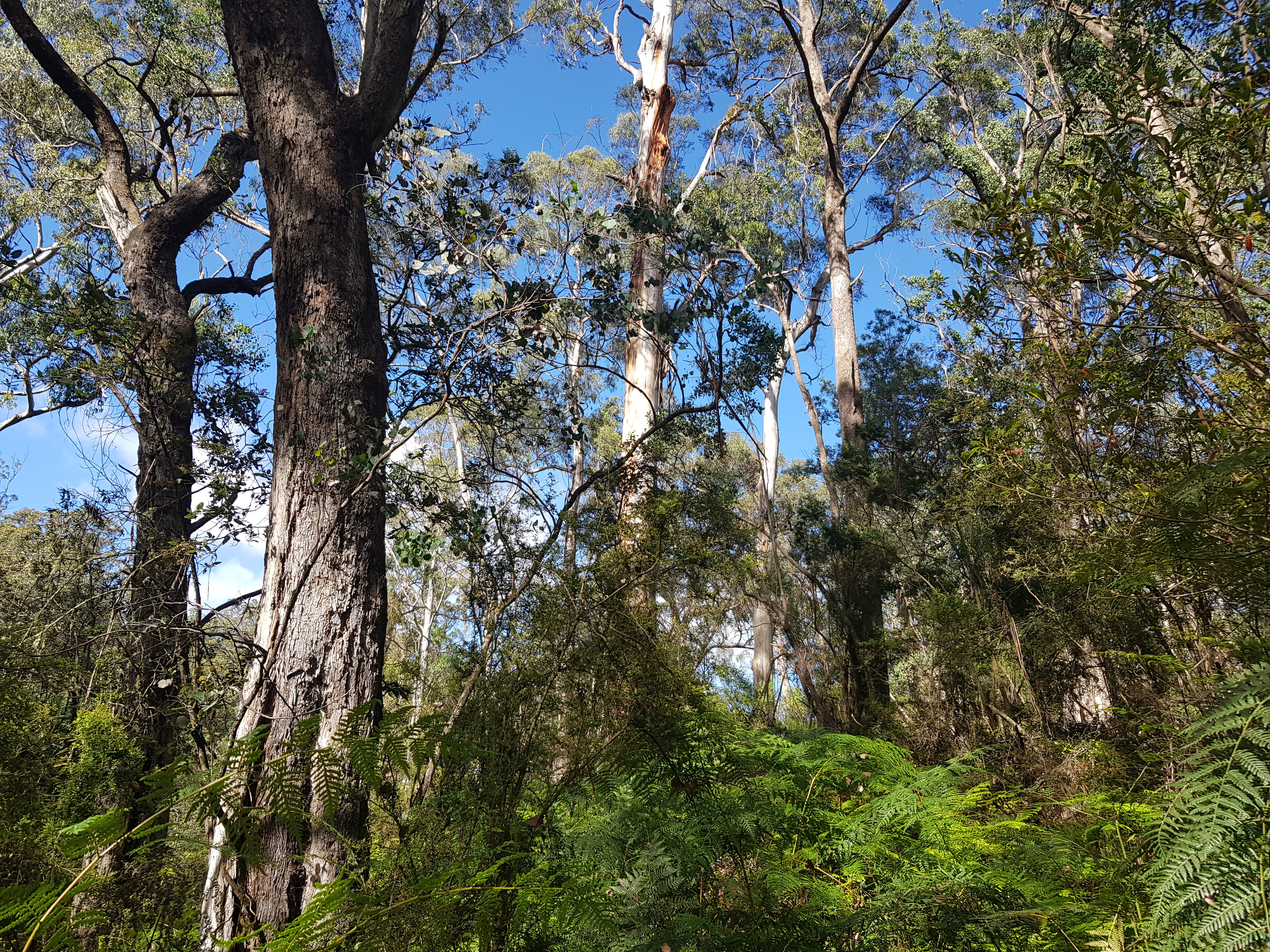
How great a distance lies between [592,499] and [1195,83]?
10.8 ft

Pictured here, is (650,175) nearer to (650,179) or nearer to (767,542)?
(650,179)

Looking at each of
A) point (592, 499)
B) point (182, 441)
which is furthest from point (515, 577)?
point (182, 441)

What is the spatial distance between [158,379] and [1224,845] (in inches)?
209

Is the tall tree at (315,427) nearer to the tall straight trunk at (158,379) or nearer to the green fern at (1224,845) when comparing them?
the tall straight trunk at (158,379)

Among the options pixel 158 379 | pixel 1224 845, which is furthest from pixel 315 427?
pixel 1224 845

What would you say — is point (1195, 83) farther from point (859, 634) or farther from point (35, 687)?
point (35, 687)

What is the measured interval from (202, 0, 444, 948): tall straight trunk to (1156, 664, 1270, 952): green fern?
1890 millimetres

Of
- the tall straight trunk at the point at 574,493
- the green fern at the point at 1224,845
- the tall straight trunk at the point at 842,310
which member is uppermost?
the tall straight trunk at the point at 842,310

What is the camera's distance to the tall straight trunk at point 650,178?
6.63 meters

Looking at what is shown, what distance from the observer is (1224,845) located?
3.83 ft

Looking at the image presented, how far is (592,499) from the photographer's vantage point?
4.13 m

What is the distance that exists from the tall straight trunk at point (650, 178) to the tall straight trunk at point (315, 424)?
1948 mm

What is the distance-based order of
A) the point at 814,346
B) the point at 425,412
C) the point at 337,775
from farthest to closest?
1. the point at 814,346
2. the point at 425,412
3. the point at 337,775

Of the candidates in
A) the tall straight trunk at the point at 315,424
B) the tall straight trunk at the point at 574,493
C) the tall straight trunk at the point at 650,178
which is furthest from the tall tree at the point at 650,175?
the tall straight trunk at the point at 315,424
